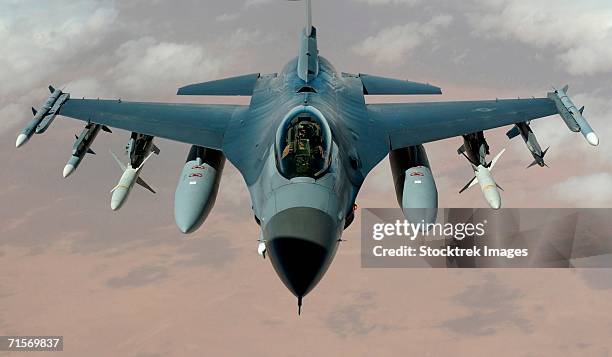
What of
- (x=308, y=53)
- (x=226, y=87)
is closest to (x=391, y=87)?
(x=308, y=53)

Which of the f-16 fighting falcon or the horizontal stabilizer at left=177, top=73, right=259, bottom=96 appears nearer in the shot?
the f-16 fighting falcon

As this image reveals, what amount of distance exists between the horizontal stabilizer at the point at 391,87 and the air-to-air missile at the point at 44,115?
11.3 metres

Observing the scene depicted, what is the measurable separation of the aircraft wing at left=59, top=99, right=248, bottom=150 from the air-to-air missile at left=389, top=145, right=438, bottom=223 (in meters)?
5.69

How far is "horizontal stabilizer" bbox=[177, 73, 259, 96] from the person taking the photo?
82.9 feet

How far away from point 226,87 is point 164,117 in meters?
4.06

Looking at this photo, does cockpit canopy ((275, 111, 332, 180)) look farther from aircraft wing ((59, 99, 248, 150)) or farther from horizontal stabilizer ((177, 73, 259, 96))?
horizontal stabilizer ((177, 73, 259, 96))

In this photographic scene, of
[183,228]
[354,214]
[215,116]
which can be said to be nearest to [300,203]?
[354,214]

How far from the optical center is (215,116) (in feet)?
72.4

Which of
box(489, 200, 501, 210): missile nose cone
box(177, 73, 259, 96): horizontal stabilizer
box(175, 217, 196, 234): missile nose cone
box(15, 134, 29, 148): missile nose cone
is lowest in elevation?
box(175, 217, 196, 234): missile nose cone

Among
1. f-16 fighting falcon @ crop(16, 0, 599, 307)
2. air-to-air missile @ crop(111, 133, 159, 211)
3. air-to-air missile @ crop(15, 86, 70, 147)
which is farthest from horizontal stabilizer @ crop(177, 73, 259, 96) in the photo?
air-to-air missile @ crop(15, 86, 70, 147)

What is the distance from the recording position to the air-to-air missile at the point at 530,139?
874 inches

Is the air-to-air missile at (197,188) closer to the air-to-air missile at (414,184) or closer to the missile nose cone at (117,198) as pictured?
the missile nose cone at (117,198)

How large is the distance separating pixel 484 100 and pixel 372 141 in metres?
5.90

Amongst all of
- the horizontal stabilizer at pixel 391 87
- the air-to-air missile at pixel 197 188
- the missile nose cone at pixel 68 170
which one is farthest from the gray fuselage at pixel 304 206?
the horizontal stabilizer at pixel 391 87
